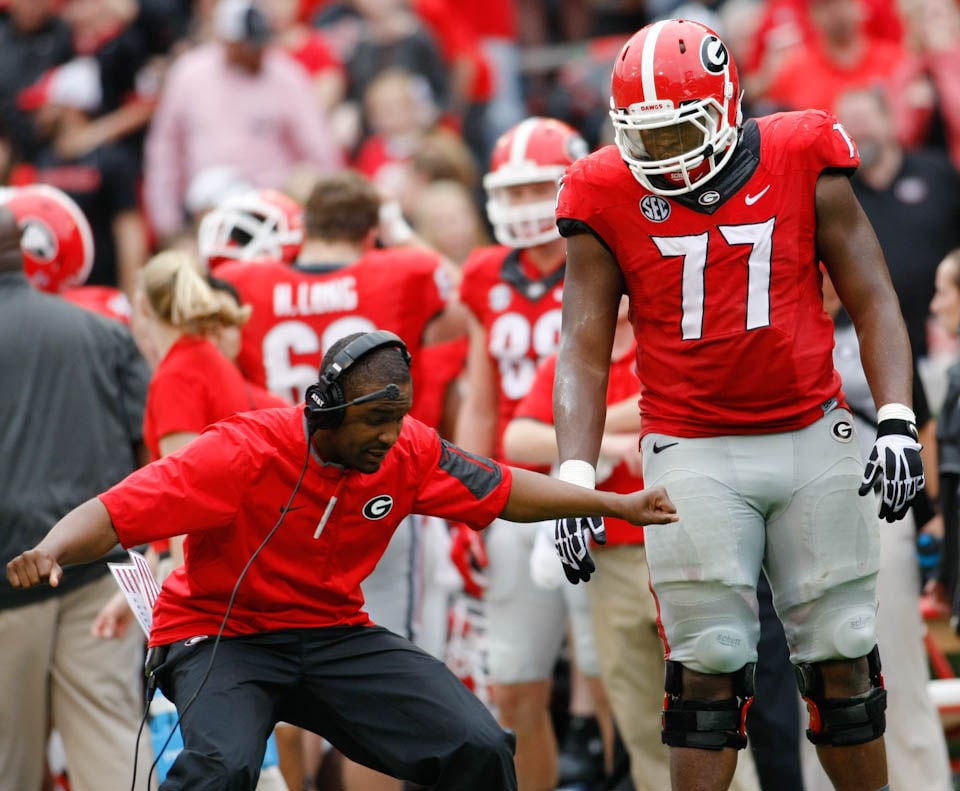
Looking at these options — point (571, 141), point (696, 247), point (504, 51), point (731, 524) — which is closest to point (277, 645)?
point (731, 524)

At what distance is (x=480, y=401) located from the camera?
658 centimetres

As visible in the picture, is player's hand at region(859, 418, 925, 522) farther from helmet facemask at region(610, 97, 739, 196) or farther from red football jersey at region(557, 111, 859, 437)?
helmet facemask at region(610, 97, 739, 196)

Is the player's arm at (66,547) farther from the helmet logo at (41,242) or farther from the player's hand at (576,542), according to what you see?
the helmet logo at (41,242)

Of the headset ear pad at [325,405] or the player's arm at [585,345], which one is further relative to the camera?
the player's arm at [585,345]

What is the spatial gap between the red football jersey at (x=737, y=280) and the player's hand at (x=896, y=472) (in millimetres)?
271

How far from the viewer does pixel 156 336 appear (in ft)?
18.7

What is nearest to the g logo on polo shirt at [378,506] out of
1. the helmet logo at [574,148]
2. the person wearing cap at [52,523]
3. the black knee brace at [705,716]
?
the black knee brace at [705,716]

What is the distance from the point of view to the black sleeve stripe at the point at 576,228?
453 cm

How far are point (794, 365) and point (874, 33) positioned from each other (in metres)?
6.66

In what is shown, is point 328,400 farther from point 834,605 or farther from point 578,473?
point 834,605

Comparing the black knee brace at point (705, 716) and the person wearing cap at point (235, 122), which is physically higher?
the person wearing cap at point (235, 122)

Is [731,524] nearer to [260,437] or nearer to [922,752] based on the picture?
[260,437]

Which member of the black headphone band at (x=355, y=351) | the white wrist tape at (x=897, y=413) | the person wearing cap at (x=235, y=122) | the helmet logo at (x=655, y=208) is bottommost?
the white wrist tape at (x=897, y=413)

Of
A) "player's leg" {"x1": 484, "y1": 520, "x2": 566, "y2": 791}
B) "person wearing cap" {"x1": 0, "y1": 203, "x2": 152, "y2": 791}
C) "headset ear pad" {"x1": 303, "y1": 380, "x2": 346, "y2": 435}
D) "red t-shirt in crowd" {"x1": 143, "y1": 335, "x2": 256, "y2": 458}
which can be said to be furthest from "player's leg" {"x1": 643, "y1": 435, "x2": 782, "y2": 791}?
"person wearing cap" {"x1": 0, "y1": 203, "x2": 152, "y2": 791}
